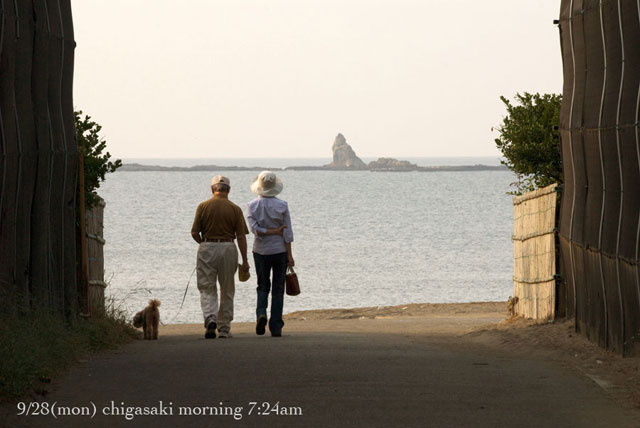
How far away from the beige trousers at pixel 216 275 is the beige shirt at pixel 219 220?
0.43 ft

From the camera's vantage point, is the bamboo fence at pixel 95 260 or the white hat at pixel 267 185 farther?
the white hat at pixel 267 185

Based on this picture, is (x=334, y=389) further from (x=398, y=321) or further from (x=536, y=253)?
(x=398, y=321)

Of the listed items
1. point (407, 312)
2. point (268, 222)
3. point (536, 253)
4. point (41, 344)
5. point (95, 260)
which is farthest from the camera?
point (407, 312)

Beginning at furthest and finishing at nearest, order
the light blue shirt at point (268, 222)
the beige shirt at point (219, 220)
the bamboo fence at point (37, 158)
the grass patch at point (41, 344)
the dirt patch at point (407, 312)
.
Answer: the dirt patch at point (407, 312)
the light blue shirt at point (268, 222)
the beige shirt at point (219, 220)
the bamboo fence at point (37, 158)
the grass patch at point (41, 344)

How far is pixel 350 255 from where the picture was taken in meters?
53.5

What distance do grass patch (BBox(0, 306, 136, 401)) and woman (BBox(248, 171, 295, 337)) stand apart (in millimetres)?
1843

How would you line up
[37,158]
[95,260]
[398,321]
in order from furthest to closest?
[398,321] < [95,260] < [37,158]

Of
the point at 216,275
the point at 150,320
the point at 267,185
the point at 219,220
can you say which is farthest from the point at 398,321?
the point at 219,220

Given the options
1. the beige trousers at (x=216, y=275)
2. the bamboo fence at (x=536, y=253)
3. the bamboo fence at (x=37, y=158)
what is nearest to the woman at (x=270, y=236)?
the beige trousers at (x=216, y=275)

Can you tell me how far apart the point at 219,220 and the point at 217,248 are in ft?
1.09

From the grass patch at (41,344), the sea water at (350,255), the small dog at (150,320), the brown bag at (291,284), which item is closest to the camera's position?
the grass patch at (41,344)

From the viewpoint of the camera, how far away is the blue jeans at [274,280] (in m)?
13.9

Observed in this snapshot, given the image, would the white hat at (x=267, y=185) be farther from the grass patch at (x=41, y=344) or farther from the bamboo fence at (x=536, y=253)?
the bamboo fence at (x=536, y=253)

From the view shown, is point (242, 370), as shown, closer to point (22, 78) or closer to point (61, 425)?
point (61, 425)
